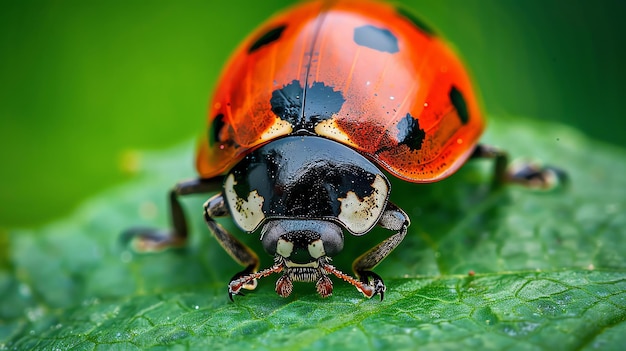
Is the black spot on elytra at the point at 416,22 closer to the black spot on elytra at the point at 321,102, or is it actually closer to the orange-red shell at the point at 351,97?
the orange-red shell at the point at 351,97

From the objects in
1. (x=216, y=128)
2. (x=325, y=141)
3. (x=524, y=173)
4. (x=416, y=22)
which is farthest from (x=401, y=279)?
(x=416, y=22)

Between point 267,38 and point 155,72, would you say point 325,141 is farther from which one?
point 155,72

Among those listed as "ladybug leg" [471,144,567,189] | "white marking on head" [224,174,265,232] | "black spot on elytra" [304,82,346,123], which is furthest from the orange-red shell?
"ladybug leg" [471,144,567,189]

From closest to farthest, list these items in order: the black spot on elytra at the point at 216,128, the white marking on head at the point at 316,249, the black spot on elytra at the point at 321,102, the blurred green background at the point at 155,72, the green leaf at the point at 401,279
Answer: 1. the green leaf at the point at 401,279
2. the white marking on head at the point at 316,249
3. the black spot on elytra at the point at 321,102
4. the black spot on elytra at the point at 216,128
5. the blurred green background at the point at 155,72

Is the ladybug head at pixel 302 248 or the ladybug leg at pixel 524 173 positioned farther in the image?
the ladybug leg at pixel 524 173

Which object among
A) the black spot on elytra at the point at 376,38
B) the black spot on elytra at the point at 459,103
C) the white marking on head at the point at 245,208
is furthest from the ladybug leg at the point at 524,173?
the white marking on head at the point at 245,208

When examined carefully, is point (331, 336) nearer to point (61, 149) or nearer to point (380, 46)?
point (380, 46)

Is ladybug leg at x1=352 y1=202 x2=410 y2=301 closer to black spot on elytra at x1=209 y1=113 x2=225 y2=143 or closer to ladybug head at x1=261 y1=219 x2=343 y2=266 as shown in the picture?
ladybug head at x1=261 y1=219 x2=343 y2=266
